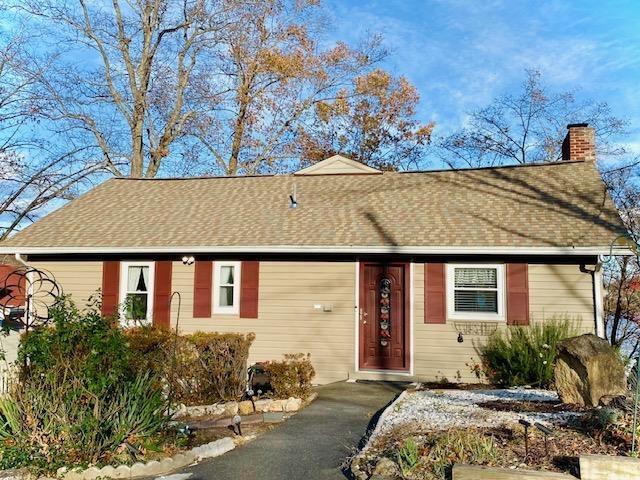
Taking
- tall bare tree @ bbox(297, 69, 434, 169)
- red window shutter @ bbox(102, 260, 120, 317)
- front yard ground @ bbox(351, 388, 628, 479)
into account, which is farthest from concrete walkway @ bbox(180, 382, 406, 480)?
tall bare tree @ bbox(297, 69, 434, 169)

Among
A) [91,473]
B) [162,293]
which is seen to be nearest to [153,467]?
[91,473]

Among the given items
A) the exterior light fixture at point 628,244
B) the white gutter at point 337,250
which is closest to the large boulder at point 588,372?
the exterior light fixture at point 628,244

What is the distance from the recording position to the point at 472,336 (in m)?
10.5

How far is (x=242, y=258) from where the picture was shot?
1180cm

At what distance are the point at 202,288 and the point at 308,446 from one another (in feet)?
20.4

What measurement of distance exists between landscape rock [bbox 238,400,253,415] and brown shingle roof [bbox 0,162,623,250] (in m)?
4.10

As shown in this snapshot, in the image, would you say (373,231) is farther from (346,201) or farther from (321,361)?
(321,361)

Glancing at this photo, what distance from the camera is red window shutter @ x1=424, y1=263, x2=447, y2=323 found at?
35.0 ft

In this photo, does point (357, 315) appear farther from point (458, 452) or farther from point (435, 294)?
point (458, 452)

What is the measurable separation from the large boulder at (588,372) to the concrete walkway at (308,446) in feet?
8.59

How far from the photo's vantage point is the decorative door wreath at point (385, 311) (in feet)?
36.2

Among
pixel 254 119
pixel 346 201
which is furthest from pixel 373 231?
pixel 254 119

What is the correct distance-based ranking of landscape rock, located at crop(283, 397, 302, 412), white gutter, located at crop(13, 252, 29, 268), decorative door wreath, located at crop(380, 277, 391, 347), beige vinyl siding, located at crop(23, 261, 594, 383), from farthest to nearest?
white gutter, located at crop(13, 252, 29, 268) → decorative door wreath, located at crop(380, 277, 391, 347) → beige vinyl siding, located at crop(23, 261, 594, 383) → landscape rock, located at crop(283, 397, 302, 412)

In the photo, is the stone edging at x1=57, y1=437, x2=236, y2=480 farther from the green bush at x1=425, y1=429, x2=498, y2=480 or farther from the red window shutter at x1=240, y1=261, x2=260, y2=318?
the red window shutter at x1=240, y1=261, x2=260, y2=318
